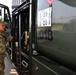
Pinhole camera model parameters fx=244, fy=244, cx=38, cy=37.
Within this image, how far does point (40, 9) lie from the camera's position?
2.95 metres

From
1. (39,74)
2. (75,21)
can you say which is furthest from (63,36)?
(39,74)

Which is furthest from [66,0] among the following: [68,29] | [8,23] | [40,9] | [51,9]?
[8,23]

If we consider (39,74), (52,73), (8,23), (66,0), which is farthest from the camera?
(8,23)

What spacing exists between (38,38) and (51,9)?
0.67 m

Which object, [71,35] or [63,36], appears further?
[63,36]

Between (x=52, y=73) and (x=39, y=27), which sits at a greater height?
(x=39, y=27)

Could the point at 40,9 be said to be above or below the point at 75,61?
above

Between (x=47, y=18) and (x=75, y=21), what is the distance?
2.55ft

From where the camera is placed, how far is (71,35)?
1.90m

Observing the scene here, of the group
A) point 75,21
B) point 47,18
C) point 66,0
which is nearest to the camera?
point 75,21

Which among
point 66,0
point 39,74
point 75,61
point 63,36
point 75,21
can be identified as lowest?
point 39,74

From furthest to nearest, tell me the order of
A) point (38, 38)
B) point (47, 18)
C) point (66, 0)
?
1. point (38, 38)
2. point (47, 18)
3. point (66, 0)

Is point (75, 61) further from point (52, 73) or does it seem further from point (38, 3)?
point (38, 3)

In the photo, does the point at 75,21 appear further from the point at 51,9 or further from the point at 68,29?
the point at 51,9
